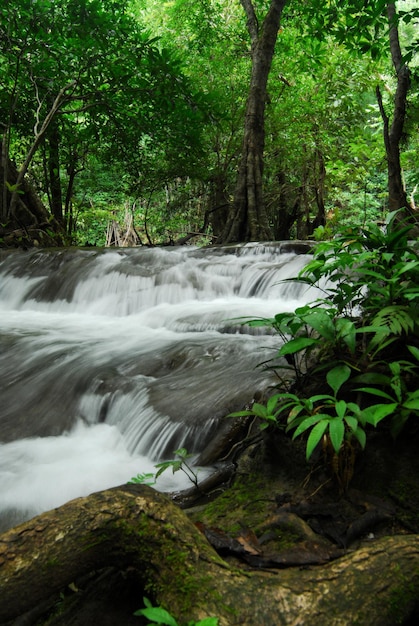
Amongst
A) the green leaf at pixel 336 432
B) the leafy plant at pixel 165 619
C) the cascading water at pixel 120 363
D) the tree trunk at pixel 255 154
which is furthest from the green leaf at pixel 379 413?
the tree trunk at pixel 255 154

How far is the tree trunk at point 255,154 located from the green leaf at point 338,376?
768cm

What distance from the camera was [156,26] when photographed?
17266mm

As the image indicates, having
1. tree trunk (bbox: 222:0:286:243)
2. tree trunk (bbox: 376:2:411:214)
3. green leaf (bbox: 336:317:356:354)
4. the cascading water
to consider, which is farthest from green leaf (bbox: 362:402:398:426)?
tree trunk (bbox: 222:0:286:243)

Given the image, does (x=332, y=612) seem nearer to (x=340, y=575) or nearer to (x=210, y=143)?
(x=340, y=575)

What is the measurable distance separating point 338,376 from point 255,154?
8522 mm

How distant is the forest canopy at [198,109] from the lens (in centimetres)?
798

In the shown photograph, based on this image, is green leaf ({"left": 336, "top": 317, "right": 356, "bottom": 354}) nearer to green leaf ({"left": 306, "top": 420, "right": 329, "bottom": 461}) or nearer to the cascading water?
green leaf ({"left": 306, "top": 420, "right": 329, "bottom": 461})

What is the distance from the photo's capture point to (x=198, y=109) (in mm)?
9195

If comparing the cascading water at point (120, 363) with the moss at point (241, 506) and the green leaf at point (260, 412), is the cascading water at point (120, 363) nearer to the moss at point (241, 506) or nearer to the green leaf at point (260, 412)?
the moss at point (241, 506)

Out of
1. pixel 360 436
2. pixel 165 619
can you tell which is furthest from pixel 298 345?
pixel 165 619

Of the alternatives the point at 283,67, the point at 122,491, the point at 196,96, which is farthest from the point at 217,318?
the point at 283,67

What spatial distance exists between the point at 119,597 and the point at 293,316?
4.07 feet

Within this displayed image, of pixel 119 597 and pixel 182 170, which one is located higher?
pixel 182 170

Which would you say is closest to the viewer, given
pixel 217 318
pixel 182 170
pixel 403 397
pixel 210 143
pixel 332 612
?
pixel 332 612
